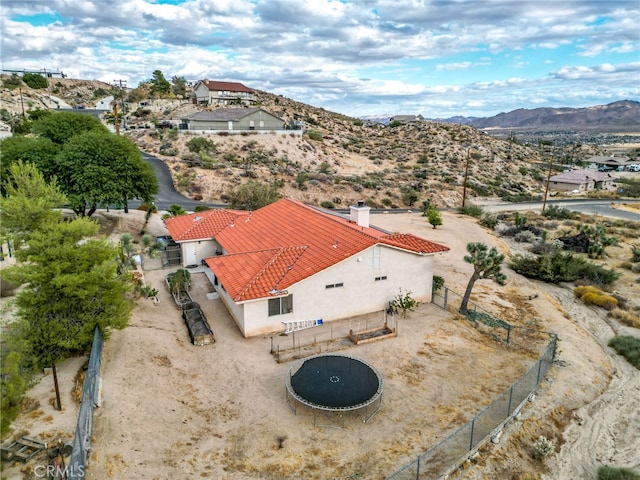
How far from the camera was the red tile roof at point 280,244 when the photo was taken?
72.7ft

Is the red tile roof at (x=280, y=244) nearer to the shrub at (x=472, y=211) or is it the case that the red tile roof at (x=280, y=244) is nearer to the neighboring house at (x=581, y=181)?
the shrub at (x=472, y=211)

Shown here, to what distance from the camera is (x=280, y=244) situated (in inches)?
1048

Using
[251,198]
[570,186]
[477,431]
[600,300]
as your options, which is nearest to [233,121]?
[251,198]

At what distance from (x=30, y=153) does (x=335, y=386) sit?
31165 millimetres

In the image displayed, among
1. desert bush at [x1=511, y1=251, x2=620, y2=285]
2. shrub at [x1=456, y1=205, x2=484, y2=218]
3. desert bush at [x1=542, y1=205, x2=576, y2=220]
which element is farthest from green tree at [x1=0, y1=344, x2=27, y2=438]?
desert bush at [x1=542, y1=205, x2=576, y2=220]

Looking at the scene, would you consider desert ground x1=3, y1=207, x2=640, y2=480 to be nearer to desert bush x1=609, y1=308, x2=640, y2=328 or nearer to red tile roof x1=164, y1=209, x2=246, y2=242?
desert bush x1=609, y1=308, x2=640, y2=328

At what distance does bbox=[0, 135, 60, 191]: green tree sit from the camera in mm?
33750

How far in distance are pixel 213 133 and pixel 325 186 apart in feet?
85.4

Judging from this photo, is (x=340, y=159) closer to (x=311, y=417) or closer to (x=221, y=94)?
Result: (x=221, y=94)

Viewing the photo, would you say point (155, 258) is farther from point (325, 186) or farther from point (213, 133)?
point (213, 133)

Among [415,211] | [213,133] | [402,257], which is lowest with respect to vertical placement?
[415,211]

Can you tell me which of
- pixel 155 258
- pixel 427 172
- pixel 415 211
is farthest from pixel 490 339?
pixel 427 172

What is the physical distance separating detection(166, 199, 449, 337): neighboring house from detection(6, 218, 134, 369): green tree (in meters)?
6.42

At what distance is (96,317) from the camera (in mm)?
15586
